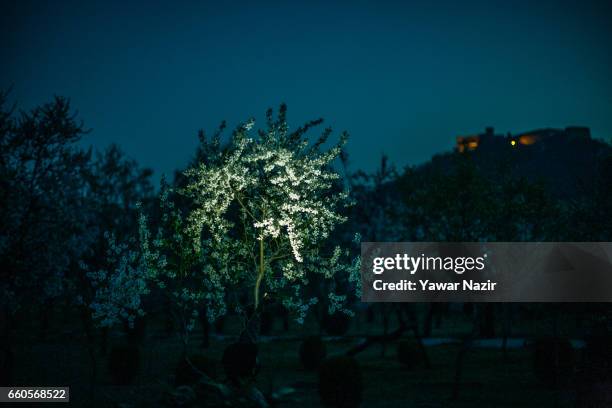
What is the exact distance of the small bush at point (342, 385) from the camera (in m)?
17.9

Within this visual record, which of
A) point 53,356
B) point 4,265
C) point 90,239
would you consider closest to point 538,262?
point 90,239

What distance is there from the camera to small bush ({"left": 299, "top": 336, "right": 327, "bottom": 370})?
101 feet

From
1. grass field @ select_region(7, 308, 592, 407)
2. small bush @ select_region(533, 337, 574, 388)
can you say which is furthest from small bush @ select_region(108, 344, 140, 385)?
small bush @ select_region(533, 337, 574, 388)

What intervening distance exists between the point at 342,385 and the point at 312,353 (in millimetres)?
12967

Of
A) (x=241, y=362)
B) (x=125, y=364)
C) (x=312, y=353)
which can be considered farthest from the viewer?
(x=312, y=353)

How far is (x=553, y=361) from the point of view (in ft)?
73.2

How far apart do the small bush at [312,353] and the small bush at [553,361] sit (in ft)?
36.7

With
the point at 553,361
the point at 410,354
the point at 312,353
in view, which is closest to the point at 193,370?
the point at 312,353

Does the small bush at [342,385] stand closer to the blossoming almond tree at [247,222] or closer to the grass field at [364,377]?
the grass field at [364,377]

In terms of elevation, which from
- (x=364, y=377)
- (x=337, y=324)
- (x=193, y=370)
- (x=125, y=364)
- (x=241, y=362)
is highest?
(x=337, y=324)

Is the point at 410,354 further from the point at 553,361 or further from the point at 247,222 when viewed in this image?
the point at 247,222

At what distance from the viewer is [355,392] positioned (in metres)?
17.9

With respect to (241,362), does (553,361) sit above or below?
below

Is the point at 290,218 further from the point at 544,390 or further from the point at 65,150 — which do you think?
the point at 544,390
